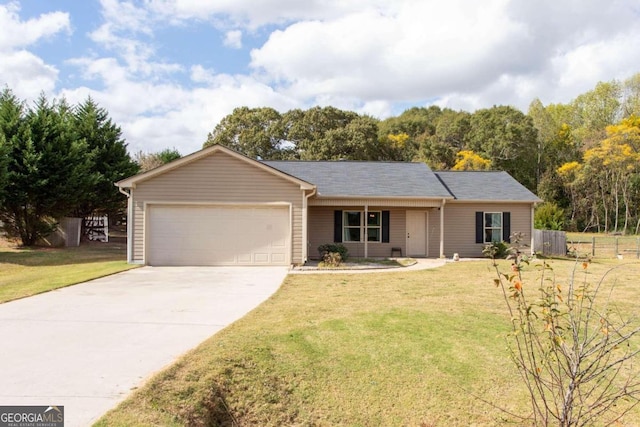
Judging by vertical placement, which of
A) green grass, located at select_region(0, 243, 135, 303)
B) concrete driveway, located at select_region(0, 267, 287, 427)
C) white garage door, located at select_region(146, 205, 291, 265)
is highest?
white garage door, located at select_region(146, 205, 291, 265)

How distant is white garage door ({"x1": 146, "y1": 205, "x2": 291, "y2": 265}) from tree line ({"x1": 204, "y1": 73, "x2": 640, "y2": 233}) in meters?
22.9

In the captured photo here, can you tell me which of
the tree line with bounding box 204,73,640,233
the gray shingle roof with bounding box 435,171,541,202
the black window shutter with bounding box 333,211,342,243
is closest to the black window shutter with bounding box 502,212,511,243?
the gray shingle roof with bounding box 435,171,541,202

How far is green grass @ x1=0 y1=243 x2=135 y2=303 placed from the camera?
33.8 ft

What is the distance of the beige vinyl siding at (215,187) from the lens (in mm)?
14555

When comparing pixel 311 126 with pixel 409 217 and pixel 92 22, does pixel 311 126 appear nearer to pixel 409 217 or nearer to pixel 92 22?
pixel 409 217

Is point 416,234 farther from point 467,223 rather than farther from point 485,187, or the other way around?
point 485,187

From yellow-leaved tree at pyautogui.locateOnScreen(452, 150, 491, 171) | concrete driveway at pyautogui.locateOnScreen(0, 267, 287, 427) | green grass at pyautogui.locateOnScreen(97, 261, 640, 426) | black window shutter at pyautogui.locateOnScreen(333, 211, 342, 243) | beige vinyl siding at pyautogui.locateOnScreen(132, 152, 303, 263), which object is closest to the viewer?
concrete driveway at pyautogui.locateOnScreen(0, 267, 287, 427)

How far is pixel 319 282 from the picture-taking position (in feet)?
37.4

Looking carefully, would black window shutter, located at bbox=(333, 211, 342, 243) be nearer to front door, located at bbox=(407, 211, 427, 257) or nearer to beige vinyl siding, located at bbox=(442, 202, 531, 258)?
front door, located at bbox=(407, 211, 427, 257)

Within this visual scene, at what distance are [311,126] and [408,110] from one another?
24374 mm

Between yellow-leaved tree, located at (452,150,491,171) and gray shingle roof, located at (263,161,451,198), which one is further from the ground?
yellow-leaved tree, located at (452,150,491,171)

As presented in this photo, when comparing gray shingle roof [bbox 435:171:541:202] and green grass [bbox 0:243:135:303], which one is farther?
gray shingle roof [bbox 435:171:541:202]

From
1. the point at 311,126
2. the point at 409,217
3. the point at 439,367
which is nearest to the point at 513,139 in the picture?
the point at 311,126

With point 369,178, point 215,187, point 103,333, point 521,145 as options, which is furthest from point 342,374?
point 521,145
